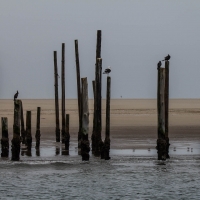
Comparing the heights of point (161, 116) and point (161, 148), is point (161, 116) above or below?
above

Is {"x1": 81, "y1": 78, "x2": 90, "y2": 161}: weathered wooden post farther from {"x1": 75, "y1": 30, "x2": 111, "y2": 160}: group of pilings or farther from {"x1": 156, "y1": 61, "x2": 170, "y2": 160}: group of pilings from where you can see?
{"x1": 156, "y1": 61, "x2": 170, "y2": 160}: group of pilings

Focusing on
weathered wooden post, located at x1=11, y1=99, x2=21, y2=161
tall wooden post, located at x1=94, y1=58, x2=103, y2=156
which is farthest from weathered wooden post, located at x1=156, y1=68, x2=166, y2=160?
weathered wooden post, located at x1=11, y1=99, x2=21, y2=161

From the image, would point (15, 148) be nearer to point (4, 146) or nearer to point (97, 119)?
point (4, 146)

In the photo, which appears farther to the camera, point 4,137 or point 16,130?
point 4,137

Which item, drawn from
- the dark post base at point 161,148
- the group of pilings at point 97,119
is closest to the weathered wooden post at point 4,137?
the group of pilings at point 97,119

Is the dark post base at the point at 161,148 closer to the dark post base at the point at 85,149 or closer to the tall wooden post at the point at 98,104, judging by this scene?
the tall wooden post at the point at 98,104

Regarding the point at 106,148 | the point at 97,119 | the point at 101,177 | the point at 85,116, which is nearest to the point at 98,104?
the point at 97,119

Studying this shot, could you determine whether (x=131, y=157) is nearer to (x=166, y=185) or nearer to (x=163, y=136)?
(x=163, y=136)

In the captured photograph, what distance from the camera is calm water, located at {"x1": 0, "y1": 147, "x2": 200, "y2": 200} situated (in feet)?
70.3

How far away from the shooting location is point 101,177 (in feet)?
79.3

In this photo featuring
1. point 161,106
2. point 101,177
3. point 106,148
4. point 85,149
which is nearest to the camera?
point 101,177

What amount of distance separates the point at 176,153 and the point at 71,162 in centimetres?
539

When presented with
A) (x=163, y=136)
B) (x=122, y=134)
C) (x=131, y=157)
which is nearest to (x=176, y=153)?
(x=131, y=157)

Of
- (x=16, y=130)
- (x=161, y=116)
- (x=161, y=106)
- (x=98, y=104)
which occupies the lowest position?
(x=16, y=130)
